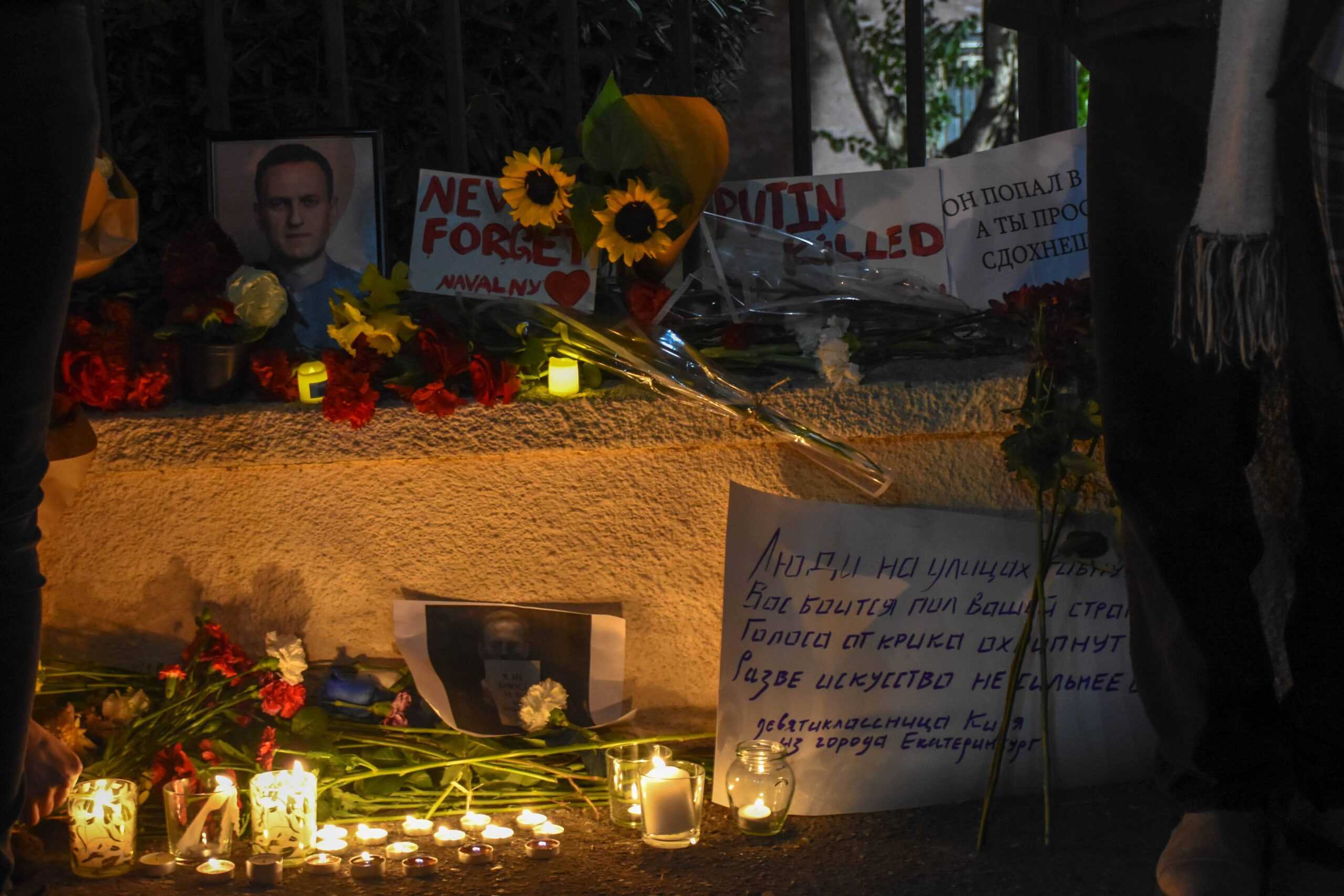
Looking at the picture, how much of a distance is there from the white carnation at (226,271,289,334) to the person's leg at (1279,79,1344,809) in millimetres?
1617

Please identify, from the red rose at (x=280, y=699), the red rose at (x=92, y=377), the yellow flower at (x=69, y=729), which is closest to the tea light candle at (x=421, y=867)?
the red rose at (x=280, y=699)

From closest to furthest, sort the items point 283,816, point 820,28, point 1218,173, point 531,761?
point 1218,173, point 283,816, point 531,761, point 820,28

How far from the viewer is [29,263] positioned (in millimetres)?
1276

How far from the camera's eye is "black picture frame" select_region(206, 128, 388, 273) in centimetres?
246

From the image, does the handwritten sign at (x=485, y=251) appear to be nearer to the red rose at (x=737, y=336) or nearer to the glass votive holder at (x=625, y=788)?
the red rose at (x=737, y=336)

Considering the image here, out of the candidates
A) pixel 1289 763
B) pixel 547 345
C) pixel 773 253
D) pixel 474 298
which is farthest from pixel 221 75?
pixel 1289 763

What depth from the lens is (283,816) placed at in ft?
6.25

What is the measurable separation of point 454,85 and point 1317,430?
5.74 feet

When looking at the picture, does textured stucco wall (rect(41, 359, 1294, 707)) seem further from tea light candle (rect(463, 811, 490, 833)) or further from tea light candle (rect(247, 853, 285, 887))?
tea light candle (rect(247, 853, 285, 887))

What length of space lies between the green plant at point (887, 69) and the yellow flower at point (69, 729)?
16.1 feet

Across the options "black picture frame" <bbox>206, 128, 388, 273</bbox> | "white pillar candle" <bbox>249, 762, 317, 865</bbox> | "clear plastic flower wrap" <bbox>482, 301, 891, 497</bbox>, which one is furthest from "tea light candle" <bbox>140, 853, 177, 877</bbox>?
"black picture frame" <bbox>206, 128, 388, 273</bbox>

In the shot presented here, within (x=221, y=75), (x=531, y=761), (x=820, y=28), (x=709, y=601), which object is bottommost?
(x=531, y=761)

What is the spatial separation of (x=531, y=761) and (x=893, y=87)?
566 centimetres

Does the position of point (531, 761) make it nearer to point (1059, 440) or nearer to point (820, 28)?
point (1059, 440)
